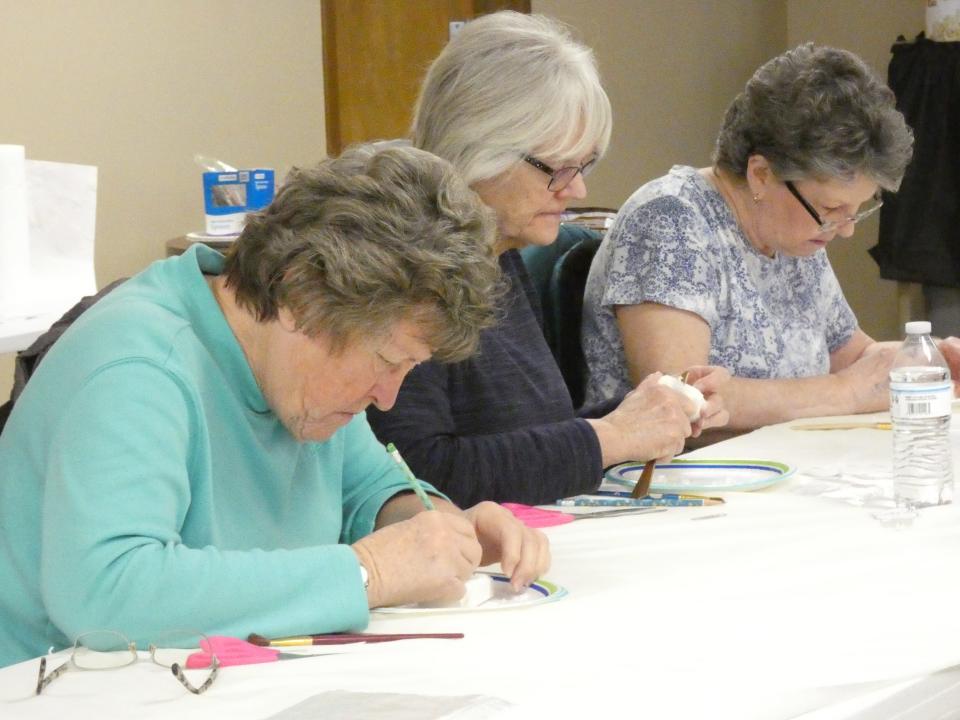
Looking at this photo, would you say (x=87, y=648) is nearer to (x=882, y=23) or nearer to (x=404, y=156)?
(x=404, y=156)

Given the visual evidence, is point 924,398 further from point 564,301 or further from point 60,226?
point 60,226

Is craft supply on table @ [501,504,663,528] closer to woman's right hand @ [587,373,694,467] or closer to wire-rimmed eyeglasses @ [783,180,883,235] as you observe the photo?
woman's right hand @ [587,373,694,467]

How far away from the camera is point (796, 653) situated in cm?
115

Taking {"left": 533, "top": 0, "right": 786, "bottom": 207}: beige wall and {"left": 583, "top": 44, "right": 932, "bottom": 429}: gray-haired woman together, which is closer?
{"left": 583, "top": 44, "right": 932, "bottom": 429}: gray-haired woman

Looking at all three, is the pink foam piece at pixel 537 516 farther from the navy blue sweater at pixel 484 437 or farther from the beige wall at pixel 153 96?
the beige wall at pixel 153 96

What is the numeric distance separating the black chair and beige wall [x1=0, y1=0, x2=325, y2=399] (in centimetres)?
182

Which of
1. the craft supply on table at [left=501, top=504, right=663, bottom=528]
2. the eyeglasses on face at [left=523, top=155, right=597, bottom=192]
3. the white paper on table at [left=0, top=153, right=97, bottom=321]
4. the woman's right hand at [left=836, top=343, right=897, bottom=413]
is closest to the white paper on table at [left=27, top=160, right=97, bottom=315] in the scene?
the white paper on table at [left=0, top=153, right=97, bottom=321]

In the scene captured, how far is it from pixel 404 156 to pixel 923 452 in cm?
86

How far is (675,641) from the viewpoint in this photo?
3.90 feet

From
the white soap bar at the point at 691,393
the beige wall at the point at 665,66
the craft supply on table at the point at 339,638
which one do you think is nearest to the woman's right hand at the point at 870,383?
the white soap bar at the point at 691,393

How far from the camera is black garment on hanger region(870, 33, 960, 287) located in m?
4.75

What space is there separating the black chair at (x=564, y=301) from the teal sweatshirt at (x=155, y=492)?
1.21 metres

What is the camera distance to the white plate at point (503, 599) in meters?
1.30

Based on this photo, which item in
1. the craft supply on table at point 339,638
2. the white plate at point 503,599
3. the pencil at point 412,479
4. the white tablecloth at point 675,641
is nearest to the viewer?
the white tablecloth at point 675,641
